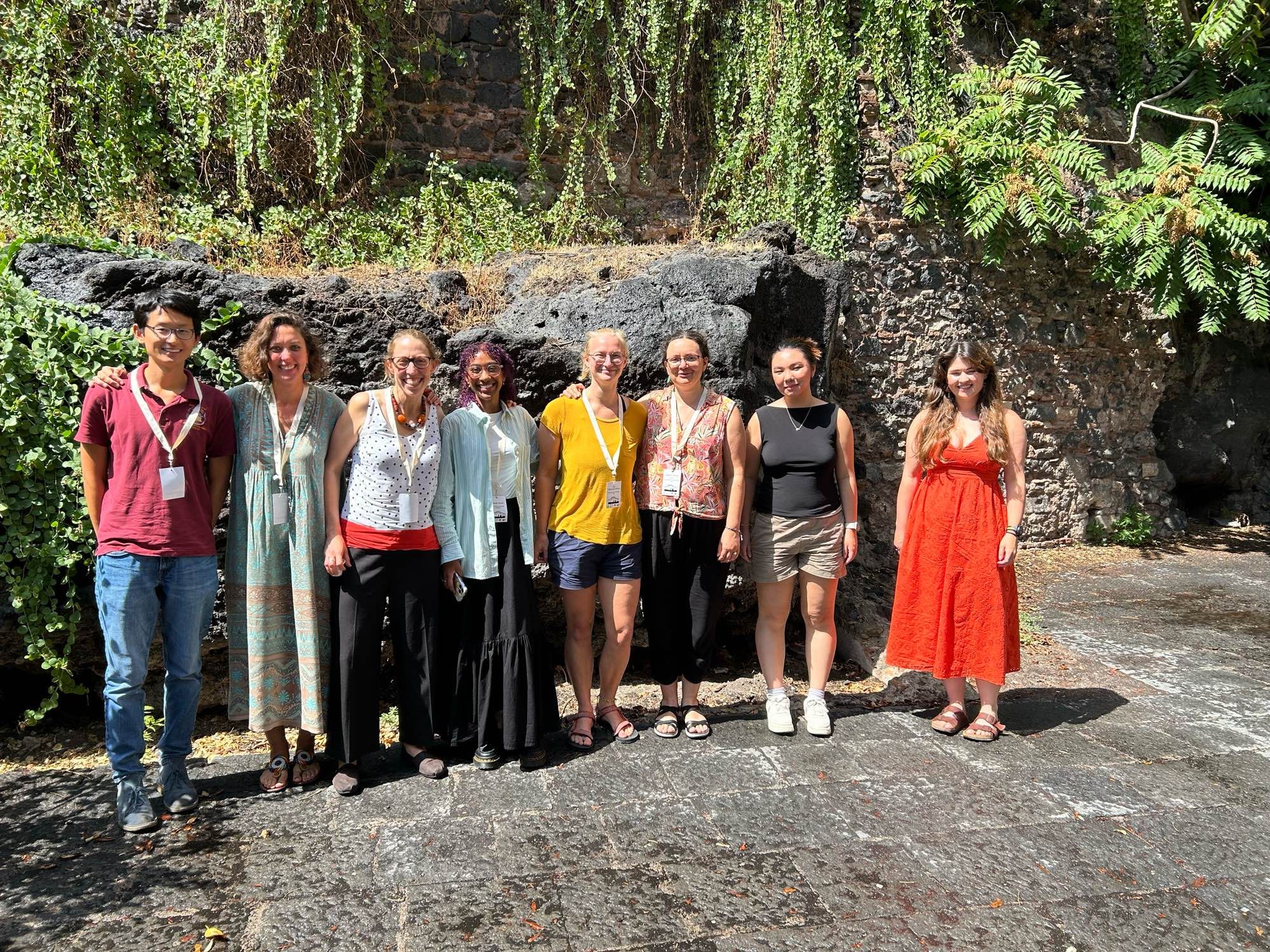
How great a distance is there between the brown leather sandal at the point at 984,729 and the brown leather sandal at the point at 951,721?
4 cm

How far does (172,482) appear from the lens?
3230mm

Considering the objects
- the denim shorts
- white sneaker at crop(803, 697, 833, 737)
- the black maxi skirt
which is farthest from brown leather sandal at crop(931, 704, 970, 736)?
the black maxi skirt

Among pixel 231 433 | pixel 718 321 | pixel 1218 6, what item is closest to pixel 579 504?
pixel 231 433

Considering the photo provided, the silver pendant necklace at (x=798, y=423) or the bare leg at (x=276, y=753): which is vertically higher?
the silver pendant necklace at (x=798, y=423)

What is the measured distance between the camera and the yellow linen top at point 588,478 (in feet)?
12.6

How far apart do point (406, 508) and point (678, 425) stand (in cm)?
123

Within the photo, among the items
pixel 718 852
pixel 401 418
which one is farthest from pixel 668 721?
pixel 401 418

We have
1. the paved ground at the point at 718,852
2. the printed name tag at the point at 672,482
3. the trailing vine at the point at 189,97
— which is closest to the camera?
the paved ground at the point at 718,852

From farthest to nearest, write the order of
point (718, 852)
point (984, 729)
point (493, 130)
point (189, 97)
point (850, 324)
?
point (493, 130) < point (850, 324) < point (189, 97) < point (984, 729) < point (718, 852)

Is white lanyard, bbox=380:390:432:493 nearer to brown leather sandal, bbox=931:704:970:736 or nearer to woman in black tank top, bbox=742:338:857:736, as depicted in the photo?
woman in black tank top, bbox=742:338:857:736

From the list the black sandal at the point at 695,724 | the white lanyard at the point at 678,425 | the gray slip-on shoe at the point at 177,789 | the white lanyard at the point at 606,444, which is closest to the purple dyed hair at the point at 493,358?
the white lanyard at the point at 606,444

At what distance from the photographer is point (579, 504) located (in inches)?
151

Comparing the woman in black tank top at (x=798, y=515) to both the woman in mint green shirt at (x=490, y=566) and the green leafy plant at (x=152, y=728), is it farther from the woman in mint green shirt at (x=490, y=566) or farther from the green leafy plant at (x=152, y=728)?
the green leafy plant at (x=152, y=728)

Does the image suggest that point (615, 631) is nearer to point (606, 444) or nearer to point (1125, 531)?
point (606, 444)
